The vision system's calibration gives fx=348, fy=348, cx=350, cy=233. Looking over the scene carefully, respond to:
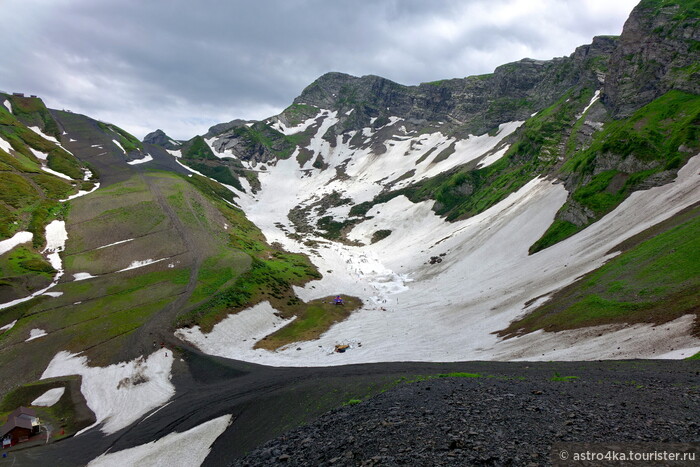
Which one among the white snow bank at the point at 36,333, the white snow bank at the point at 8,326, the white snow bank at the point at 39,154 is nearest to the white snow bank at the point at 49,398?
the white snow bank at the point at 36,333

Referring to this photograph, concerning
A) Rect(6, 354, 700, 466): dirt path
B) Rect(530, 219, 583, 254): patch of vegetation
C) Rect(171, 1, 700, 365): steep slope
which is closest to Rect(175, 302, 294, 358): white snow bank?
Rect(171, 1, 700, 365): steep slope

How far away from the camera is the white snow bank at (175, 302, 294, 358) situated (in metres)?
55.1

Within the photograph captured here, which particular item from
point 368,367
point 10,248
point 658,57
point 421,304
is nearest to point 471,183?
point 658,57

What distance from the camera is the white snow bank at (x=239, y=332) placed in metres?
55.1

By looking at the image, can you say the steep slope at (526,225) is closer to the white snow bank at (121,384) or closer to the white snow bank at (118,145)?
the white snow bank at (121,384)

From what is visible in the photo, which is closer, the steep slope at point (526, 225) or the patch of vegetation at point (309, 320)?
the steep slope at point (526, 225)

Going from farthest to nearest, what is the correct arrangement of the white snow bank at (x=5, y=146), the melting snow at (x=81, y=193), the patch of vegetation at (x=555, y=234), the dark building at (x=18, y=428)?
1. the white snow bank at (x=5, y=146)
2. the melting snow at (x=81, y=193)
3. the patch of vegetation at (x=555, y=234)
4. the dark building at (x=18, y=428)

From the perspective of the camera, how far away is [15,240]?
75.8 m

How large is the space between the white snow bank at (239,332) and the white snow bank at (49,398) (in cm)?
1525

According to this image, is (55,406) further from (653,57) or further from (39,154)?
(653,57)

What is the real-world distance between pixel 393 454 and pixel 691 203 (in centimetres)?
5766

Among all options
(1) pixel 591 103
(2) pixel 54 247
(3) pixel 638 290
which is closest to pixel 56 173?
(2) pixel 54 247

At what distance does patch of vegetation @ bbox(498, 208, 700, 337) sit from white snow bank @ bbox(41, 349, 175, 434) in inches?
1705

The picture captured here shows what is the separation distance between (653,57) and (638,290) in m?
102
